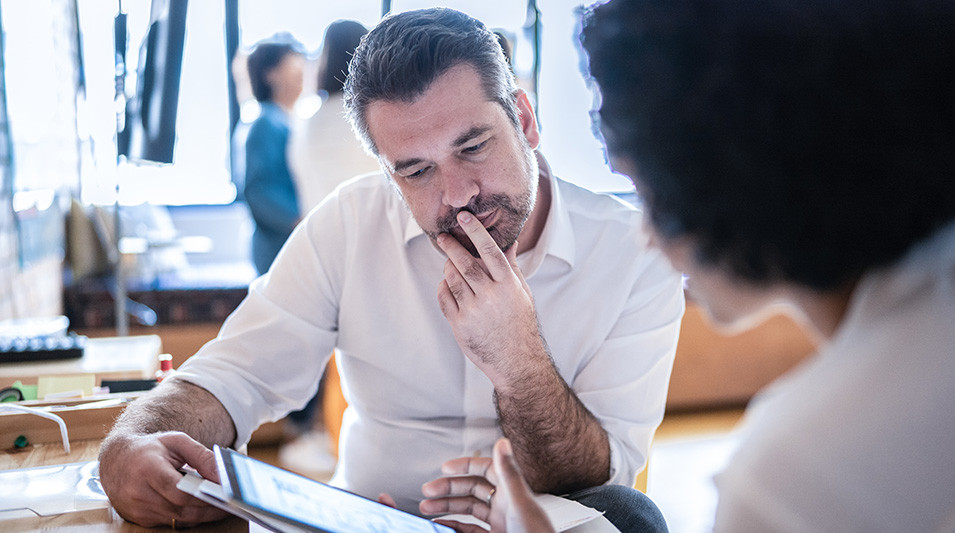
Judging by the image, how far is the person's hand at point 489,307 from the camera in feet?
3.75

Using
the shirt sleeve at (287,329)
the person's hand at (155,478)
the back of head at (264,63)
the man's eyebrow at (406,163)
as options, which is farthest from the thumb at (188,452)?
the back of head at (264,63)

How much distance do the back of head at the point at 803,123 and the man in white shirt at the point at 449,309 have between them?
2.01 feet

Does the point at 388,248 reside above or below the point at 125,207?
above

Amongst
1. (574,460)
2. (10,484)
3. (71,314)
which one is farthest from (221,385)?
(71,314)

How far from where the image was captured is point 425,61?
3.83ft

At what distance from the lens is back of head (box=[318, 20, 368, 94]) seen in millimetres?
2447

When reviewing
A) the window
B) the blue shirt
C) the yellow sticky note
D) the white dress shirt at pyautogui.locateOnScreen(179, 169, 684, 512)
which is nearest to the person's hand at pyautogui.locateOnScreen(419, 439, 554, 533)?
the white dress shirt at pyautogui.locateOnScreen(179, 169, 684, 512)

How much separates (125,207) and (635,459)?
3.62m

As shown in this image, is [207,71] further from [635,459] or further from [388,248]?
[635,459]

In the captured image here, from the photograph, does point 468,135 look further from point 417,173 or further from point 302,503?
point 302,503

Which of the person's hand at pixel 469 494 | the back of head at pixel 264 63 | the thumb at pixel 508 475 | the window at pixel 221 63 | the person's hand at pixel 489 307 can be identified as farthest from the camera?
the window at pixel 221 63

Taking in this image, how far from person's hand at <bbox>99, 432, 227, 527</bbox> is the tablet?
10 cm

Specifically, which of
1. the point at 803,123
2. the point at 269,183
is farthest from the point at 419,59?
the point at 269,183

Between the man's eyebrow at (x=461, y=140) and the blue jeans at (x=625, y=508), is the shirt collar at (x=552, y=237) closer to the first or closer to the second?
the man's eyebrow at (x=461, y=140)
